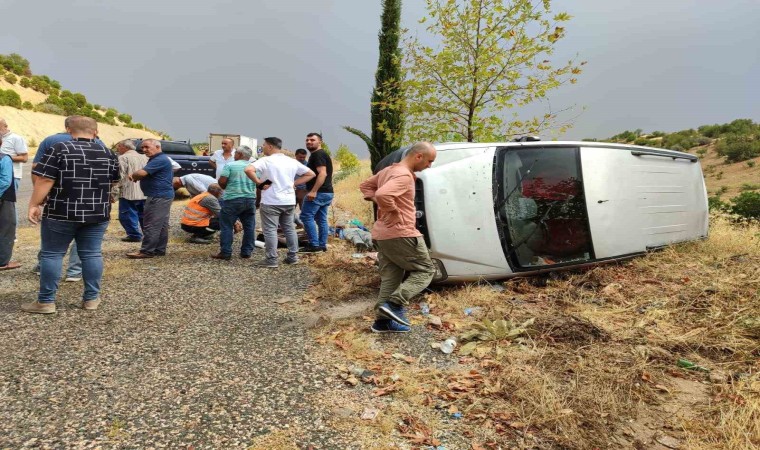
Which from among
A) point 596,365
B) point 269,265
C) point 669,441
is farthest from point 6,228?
point 669,441

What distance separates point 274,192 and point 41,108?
4944cm

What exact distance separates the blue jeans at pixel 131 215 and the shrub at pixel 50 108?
46.1m

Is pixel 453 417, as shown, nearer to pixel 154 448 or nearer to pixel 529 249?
pixel 154 448

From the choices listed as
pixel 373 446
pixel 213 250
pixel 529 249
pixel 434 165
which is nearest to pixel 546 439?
pixel 373 446

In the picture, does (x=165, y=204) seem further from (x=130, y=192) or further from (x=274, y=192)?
(x=274, y=192)

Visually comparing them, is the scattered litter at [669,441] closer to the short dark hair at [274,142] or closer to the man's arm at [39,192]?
the man's arm at [39,192]

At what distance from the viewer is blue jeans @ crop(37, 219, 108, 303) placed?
12.9 feet

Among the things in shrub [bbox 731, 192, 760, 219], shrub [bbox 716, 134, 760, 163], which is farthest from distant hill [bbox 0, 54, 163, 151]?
shrub [bbox 716, 134, 760, 163]

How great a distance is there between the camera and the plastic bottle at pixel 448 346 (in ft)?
11.4

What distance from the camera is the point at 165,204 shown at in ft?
20.5

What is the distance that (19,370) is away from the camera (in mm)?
2975

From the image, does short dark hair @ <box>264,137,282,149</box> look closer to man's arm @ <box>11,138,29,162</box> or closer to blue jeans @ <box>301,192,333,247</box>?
blue jeans @ <box>301,192,333,247</box>

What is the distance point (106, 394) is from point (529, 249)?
12.5 feet

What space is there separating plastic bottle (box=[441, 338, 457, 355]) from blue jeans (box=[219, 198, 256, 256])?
12.3 feet
